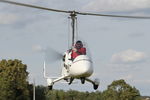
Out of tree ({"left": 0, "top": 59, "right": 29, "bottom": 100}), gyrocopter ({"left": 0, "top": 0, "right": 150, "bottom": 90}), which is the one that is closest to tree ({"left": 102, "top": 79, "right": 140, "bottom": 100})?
tree ({"left": 0, "top": 59, "right": 29, "bottom": 100})

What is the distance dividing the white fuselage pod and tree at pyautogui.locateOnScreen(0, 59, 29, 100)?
243ft

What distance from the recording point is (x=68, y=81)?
49438 millimetres

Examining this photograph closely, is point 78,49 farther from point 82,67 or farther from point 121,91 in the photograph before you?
point 121,91

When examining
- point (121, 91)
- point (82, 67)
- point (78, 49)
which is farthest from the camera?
point (121, 91)

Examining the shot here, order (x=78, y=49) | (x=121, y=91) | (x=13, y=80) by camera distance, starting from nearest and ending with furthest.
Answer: (x=78, y=49), (x=13, y=80), (x=121, y=91)

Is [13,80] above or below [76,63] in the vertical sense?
above

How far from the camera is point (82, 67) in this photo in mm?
45531

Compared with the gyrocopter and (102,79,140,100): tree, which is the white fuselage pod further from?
(102,79,140,100): tree

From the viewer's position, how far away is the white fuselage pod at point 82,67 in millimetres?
45469

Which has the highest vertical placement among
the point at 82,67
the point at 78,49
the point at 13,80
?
the point at 13,80

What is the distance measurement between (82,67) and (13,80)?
75.4 meters

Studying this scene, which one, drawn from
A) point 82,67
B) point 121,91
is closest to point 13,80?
point 121,91

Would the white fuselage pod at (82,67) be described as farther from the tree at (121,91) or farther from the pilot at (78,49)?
the tree at (121,91)

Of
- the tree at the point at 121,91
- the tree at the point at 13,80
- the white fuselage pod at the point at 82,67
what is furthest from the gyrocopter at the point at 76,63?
the tree at the point at 121,91
